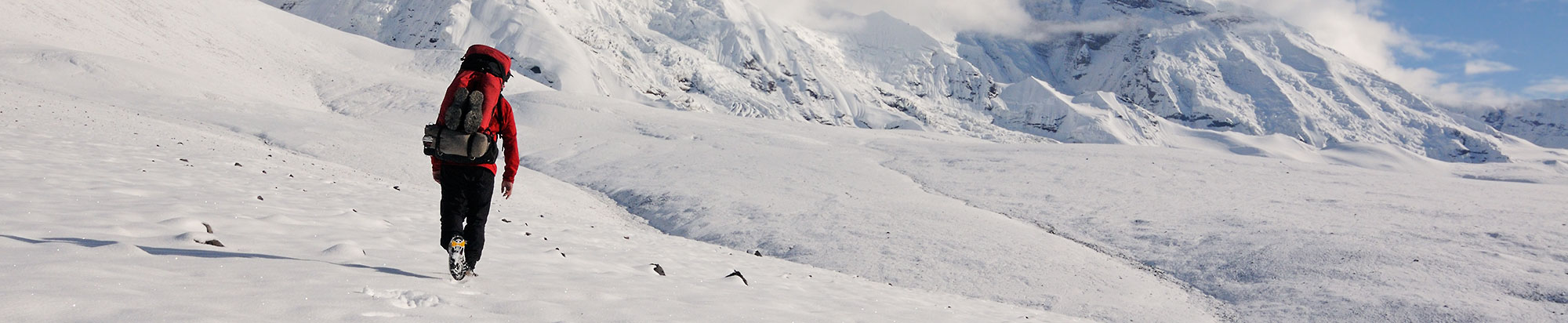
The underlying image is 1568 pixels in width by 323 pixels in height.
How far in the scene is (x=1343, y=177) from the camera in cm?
2669

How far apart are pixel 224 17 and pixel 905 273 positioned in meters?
87.6

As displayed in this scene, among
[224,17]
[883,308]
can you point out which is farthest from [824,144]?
[224,17]

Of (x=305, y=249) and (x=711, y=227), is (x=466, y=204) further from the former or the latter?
(x=711, y=227)

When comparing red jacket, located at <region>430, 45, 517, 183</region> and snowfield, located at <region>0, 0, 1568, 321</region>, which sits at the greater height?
red jacket, located at <region>430, 45, 517, 183</region>

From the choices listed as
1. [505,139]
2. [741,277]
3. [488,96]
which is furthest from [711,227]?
[488,96]

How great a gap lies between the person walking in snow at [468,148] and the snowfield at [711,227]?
1.43 feet

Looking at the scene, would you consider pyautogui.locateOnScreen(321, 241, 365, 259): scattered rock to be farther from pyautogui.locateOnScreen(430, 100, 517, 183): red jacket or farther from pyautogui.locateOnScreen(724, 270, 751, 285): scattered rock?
pyautogui.locateOnScreen(724, 270, 751, 285): scattered rock

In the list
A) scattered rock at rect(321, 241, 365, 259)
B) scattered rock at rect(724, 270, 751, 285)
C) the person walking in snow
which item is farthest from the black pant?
scattered rock at rect(724, 270, 751, 285)

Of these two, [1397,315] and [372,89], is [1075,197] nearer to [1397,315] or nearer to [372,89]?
[1397,315]

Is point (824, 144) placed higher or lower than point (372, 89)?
higher

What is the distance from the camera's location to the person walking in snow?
6.26 metres

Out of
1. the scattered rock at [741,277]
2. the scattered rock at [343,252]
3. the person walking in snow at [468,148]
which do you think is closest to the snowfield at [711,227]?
the scattered rock at [343,252]

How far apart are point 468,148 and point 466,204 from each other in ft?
2.02

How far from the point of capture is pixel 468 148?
6281 mm
